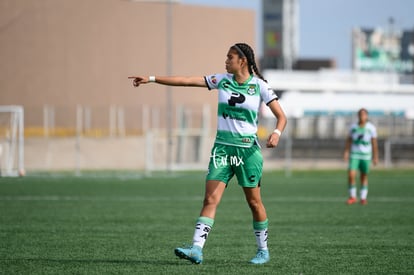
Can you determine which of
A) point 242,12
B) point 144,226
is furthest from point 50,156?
point 144,226

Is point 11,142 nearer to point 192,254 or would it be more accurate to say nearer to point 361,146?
point 361,146

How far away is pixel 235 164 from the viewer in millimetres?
10125

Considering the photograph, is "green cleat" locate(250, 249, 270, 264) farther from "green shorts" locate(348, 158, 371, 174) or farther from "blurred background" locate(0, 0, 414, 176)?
"blurred background" locate(0, 0, 414, 176)

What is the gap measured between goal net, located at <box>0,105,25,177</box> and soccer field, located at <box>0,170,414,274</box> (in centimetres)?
892

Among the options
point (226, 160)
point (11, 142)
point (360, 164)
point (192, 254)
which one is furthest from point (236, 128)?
point (11, 142)

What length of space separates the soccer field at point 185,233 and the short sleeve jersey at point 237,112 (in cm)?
137

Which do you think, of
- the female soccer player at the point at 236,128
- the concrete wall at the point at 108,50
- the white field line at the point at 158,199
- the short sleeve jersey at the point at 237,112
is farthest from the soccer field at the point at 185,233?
the concrete wall at the point at 108,50

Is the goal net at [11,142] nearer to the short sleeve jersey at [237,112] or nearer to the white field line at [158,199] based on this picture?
the white field line at [158,199]

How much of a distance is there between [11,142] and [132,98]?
1939cm

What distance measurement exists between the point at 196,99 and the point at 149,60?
4640 millimetres

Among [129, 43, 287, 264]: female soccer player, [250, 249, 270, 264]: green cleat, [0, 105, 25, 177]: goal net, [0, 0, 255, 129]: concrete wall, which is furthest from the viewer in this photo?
[0, 0, 255, 129]: concrete wall

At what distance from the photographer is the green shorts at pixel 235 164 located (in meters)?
10.1

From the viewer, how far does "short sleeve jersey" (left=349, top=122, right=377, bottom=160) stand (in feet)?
72.4

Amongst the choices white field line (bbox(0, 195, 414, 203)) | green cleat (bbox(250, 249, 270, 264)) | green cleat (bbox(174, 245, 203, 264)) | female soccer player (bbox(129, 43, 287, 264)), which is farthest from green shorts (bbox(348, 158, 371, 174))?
green cleat (bbox(174, 245, 203, 264))
